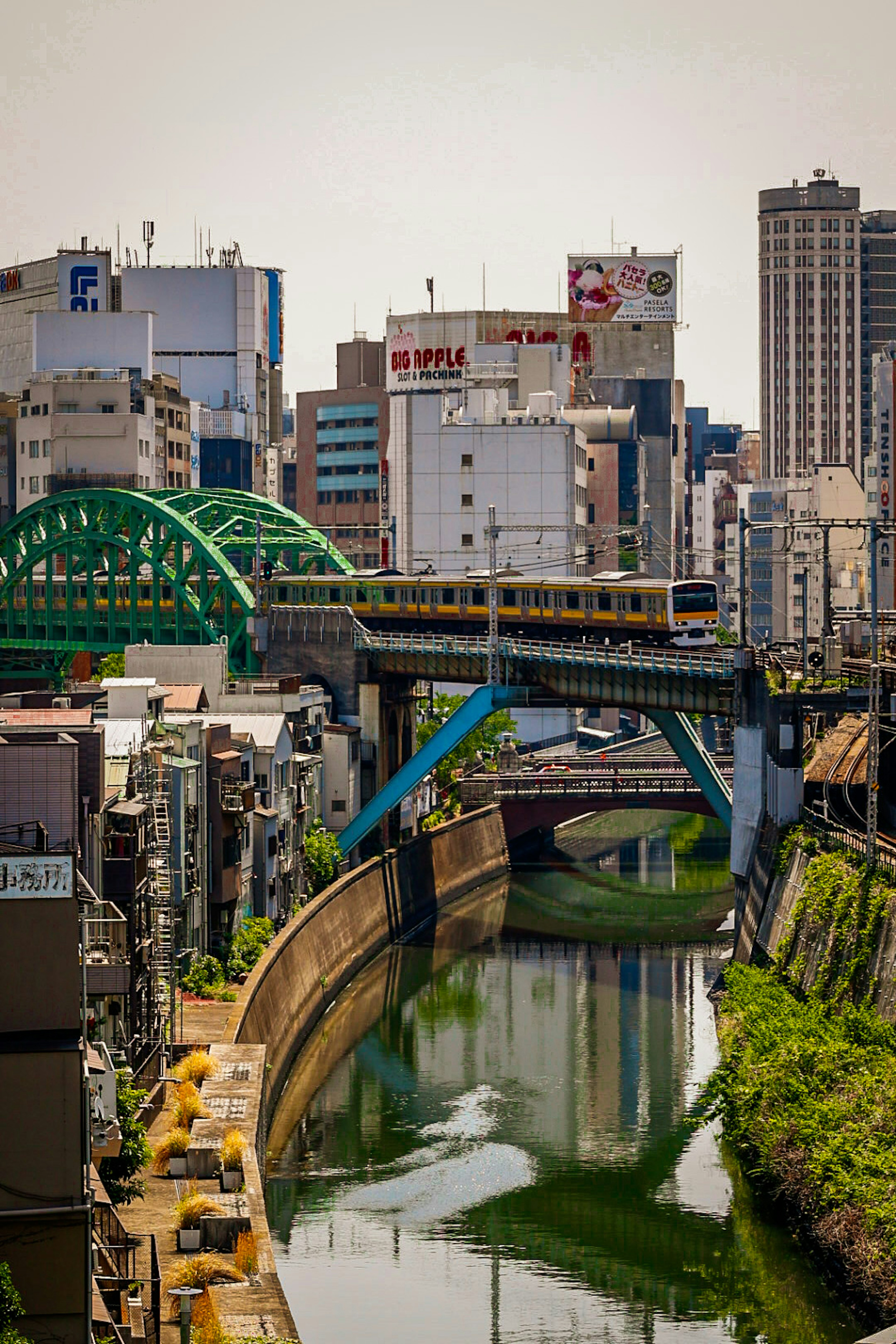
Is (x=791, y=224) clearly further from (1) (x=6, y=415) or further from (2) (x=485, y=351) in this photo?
(1) (x=6, y=415)

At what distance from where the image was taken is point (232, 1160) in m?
32.1

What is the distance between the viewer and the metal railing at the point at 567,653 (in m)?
57.5

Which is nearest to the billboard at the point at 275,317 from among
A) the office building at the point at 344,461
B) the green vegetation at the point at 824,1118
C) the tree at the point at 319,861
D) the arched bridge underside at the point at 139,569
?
the office building at the point at 344,461

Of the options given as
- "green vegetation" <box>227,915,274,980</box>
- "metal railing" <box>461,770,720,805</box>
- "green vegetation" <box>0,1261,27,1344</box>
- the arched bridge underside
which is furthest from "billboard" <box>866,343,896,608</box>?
"green vegetation" <box>0,1261,27,1344</box>

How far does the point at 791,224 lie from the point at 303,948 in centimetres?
14772

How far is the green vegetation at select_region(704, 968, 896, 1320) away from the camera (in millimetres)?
30688

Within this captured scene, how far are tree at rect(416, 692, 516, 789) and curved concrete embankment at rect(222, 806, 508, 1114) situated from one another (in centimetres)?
378

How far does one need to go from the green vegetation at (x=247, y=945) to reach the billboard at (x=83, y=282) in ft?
281

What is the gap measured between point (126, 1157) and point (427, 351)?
91.2m

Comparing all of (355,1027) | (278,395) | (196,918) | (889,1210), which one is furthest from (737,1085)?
(278,395)

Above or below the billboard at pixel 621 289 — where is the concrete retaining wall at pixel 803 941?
below

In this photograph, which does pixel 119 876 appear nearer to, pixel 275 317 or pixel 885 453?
pixel 885 453

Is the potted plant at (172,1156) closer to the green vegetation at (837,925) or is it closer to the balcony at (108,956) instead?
the balcony at (108,956)

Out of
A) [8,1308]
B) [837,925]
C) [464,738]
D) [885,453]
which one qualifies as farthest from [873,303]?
[8,1308]
